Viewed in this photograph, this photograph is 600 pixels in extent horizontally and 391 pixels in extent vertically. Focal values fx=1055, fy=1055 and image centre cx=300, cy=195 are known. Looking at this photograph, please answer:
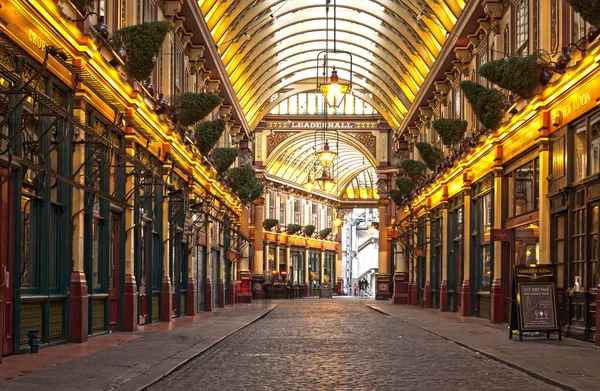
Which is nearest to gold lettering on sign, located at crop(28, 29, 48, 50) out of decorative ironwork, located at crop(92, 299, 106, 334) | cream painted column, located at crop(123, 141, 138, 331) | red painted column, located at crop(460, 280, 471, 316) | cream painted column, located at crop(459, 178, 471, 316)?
decorative ironwork, located at crop(92, 299, 106, 334)

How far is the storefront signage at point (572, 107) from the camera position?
60.2ft

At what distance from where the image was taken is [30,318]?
619 inches

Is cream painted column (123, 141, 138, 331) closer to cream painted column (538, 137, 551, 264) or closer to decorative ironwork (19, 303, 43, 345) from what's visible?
decorative ironwork (19, 303, 43, 345)

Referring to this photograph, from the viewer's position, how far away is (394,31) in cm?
4138

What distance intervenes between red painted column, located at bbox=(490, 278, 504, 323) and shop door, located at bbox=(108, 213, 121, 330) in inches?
387

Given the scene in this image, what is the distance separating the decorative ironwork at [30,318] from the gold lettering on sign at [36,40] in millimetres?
3750

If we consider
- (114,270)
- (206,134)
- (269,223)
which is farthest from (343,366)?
(269,223)

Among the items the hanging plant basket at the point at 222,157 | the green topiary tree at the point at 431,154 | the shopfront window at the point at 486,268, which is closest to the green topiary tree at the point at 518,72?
the shopfront window at the point at 486,268

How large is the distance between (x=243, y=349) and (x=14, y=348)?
429 centimetres

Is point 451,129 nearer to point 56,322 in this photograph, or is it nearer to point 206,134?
point 206,134

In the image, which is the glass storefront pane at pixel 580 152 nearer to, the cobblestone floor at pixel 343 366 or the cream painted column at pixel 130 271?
the cobblestone floor at pixel 343 366

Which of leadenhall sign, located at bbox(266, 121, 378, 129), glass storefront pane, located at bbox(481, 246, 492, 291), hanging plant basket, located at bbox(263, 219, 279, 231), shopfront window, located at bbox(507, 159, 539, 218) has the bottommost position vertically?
glass storefront pane, located at bbox(481, 246, 492, 291)

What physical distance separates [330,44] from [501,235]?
80.9 ft

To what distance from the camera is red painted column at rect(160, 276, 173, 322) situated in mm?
26766
